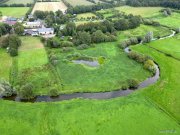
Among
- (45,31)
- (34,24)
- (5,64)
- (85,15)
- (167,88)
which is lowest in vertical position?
(167,88)

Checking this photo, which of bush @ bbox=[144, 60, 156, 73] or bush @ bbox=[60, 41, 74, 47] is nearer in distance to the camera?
bush @ bbox=[144, 60, 156, 73]

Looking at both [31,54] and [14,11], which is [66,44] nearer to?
[31,54]

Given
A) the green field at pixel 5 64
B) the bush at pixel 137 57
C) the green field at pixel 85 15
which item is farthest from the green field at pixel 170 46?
the green field at pixel 85 15

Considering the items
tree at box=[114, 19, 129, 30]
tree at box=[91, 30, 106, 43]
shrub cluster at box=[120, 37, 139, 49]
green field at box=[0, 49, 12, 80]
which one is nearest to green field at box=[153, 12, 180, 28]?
tree at box=[114, 19, 129, 30]

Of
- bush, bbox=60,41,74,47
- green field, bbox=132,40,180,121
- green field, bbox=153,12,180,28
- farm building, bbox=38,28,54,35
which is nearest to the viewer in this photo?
green field, bbox=132,40,180,121

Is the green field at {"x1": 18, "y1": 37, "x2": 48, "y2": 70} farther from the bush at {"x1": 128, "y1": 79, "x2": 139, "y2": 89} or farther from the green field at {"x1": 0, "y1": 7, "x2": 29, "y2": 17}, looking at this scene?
the green field at {"x1": 0, "y1": 7, "x2": 29, "y2": 17}

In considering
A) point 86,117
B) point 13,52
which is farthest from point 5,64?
point 86,117

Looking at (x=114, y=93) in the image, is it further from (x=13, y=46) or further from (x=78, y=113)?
(x=13, y=46)
